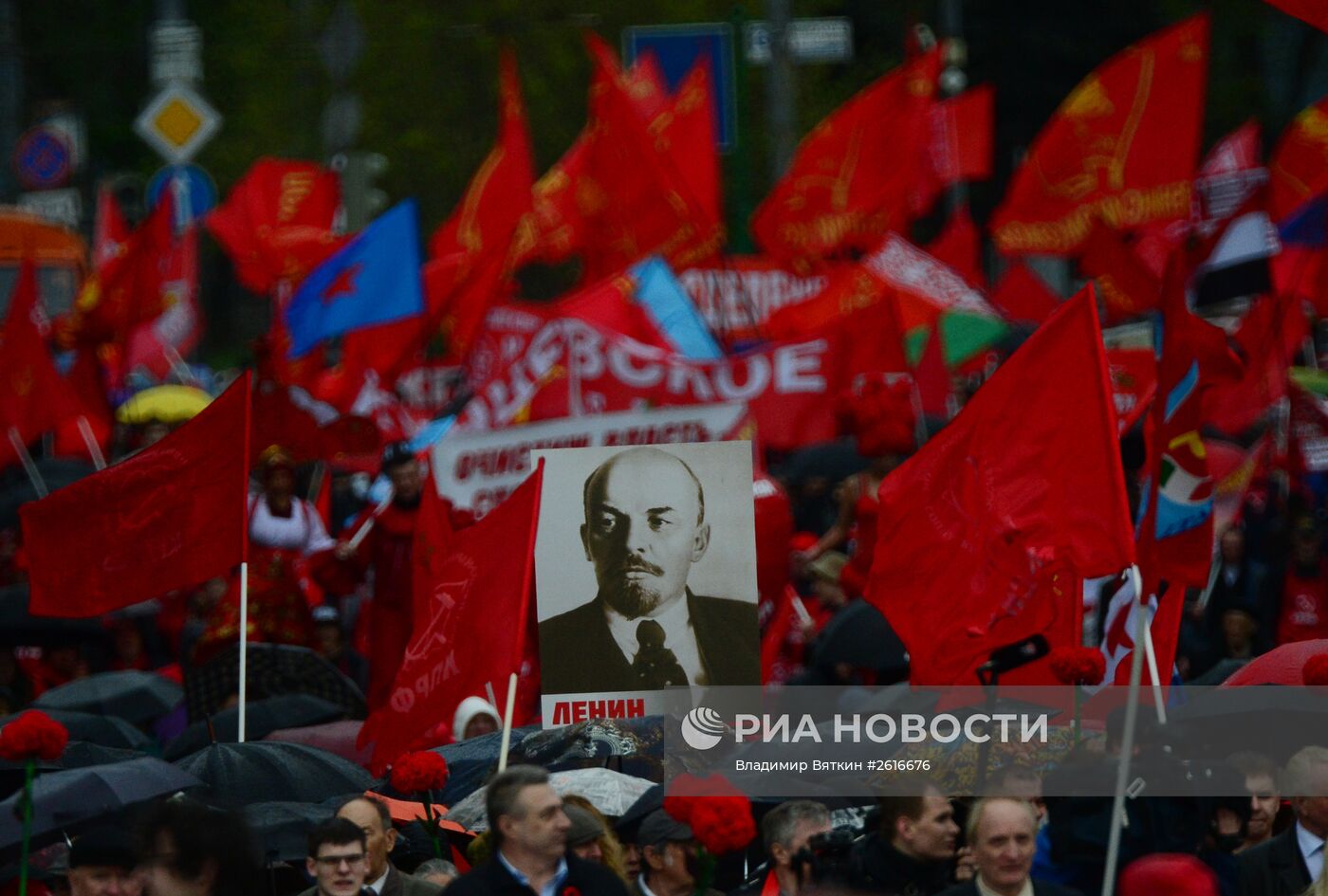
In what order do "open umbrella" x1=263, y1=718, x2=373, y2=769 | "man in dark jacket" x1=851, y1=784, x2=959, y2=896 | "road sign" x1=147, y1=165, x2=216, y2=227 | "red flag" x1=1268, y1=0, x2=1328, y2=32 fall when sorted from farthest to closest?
"road sign" x1=147, y1=165, x2=216, y2=227
"open umbrella" x1=263, y1=718, x2=373, y2=769
"red flag" x1=1268, y1=0, x2=1328, y2=32
"man in dark jacket" x1=851, y1=784, x2=959, y2=896

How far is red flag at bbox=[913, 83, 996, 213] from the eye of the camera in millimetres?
23016

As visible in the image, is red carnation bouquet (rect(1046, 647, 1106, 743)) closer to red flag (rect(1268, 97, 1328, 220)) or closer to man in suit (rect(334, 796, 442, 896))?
man in suit (rect(334, 796, 442, 896))

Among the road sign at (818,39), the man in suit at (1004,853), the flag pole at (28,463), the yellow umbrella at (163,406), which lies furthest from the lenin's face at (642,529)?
the road sign at (818,39)

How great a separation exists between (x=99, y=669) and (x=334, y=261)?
11.2ft

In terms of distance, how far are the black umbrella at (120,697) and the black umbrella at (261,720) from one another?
2.23 feet

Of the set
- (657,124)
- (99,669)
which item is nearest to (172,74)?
(657,124)

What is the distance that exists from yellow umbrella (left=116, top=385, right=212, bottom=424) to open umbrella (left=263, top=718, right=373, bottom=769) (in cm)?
587

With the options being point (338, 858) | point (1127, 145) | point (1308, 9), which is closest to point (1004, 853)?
point (338, 858)

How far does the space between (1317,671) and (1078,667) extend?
0.87 meters

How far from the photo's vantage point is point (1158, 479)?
25.6 ft

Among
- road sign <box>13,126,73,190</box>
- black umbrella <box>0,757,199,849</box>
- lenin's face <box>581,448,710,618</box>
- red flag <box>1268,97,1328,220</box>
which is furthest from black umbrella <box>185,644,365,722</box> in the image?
road sign <box>13,126,73,190</box>

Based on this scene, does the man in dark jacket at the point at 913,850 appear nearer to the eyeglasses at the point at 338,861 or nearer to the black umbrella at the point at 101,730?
the eyeglasses at the point at 338,861

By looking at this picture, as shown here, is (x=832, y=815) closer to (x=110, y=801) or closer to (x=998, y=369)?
(x=998, y=369)

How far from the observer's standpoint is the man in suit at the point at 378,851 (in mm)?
7070
